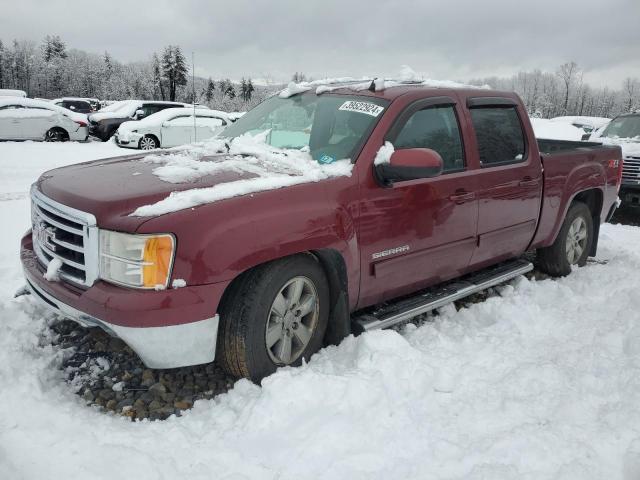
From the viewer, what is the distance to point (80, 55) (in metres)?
136

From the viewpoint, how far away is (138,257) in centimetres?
263

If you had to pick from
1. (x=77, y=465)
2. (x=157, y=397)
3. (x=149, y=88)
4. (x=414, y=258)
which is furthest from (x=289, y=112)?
(x=149, y=88)

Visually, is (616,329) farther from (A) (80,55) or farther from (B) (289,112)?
(A) (80,55)

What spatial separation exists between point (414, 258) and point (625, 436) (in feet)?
5.25

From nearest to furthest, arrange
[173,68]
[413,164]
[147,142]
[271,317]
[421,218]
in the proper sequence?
[271,317]
[413,164]
[421,218]
[147,142]
[173,68]

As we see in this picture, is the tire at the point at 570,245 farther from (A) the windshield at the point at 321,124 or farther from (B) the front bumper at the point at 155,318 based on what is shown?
(B) the front bumper at the point at 155,318

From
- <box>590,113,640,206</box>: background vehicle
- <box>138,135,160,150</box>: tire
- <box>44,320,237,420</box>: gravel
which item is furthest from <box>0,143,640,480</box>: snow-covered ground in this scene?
<box>138,135,160,150</box>: tire

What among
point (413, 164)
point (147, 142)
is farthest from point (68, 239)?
point (147, 142)

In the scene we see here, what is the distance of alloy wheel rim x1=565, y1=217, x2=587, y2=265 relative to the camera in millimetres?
5531

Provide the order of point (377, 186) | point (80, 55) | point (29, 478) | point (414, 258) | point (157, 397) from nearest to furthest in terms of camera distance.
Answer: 1. point (29, 478)
2. point (157, 397)
3. point (377, 186)
4. point (414, 258)
5. point (80, 55)

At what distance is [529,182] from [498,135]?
0.52m

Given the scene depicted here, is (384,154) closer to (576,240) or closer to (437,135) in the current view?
(437,135)

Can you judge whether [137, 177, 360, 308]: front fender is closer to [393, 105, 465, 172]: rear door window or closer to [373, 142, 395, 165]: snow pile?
[373, 142, 395, 165]: snow pile

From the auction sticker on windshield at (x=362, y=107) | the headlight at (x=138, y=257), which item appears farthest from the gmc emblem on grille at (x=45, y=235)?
the auction sticker on windshield at (x=362, y=107)
